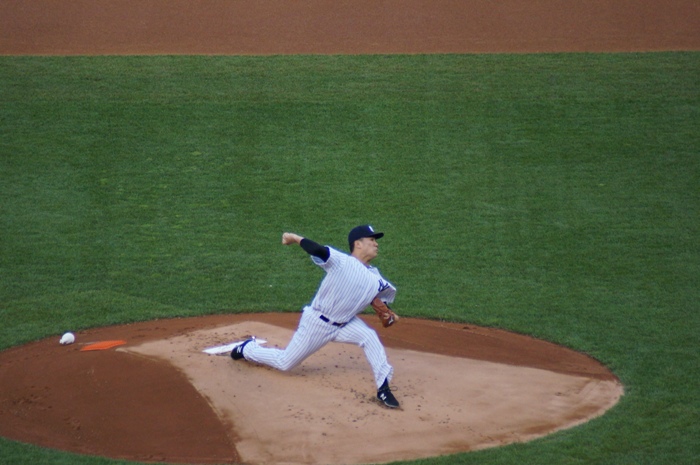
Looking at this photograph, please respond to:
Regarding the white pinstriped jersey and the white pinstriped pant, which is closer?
the white pinstriped jersey

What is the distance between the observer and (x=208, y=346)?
722cm

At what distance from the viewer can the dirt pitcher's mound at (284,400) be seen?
5.59 m

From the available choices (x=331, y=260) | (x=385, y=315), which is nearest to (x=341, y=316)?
(x=385, y=315)

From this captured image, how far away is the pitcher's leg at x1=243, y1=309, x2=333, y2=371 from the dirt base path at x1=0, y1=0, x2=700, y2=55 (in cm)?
1194

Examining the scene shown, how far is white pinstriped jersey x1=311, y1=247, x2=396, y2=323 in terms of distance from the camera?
248 inches

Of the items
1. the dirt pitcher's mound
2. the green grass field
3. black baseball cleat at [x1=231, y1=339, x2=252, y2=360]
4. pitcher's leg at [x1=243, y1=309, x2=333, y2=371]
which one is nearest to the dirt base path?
the green grass field

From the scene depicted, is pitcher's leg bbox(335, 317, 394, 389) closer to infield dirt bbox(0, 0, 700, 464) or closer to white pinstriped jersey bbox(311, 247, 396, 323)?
white pinstriped jersey bbox(311, 247, 396, 323)

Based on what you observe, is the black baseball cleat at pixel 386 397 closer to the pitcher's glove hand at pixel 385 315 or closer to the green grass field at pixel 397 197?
the pitcher's glove hand at pixel 385 315

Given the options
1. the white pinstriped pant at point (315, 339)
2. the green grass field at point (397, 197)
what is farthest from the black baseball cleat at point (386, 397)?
the green grass field at point (397, 197)

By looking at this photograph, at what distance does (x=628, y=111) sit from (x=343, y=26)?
22.7 feet

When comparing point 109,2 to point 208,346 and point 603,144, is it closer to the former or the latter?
point 603,144

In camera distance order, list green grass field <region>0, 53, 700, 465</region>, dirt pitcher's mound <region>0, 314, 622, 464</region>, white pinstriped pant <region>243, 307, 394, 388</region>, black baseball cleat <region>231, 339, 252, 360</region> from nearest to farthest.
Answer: dirt pitcher's mound <region>0, 314, 622, 464</region>
white pinstriped pant <region>243, 307, 394, 388</region>
black baseball cleat <region>231, 339, 252, 360</region>
green grass field <region>0, 53, 700, 465</region>

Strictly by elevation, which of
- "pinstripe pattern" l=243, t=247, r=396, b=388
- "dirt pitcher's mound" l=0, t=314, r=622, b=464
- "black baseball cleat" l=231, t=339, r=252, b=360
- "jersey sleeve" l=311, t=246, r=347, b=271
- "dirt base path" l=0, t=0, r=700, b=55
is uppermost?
"dirt base path" l=0, t=0, r=700, b=55

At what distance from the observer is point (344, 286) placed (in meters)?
6.34
